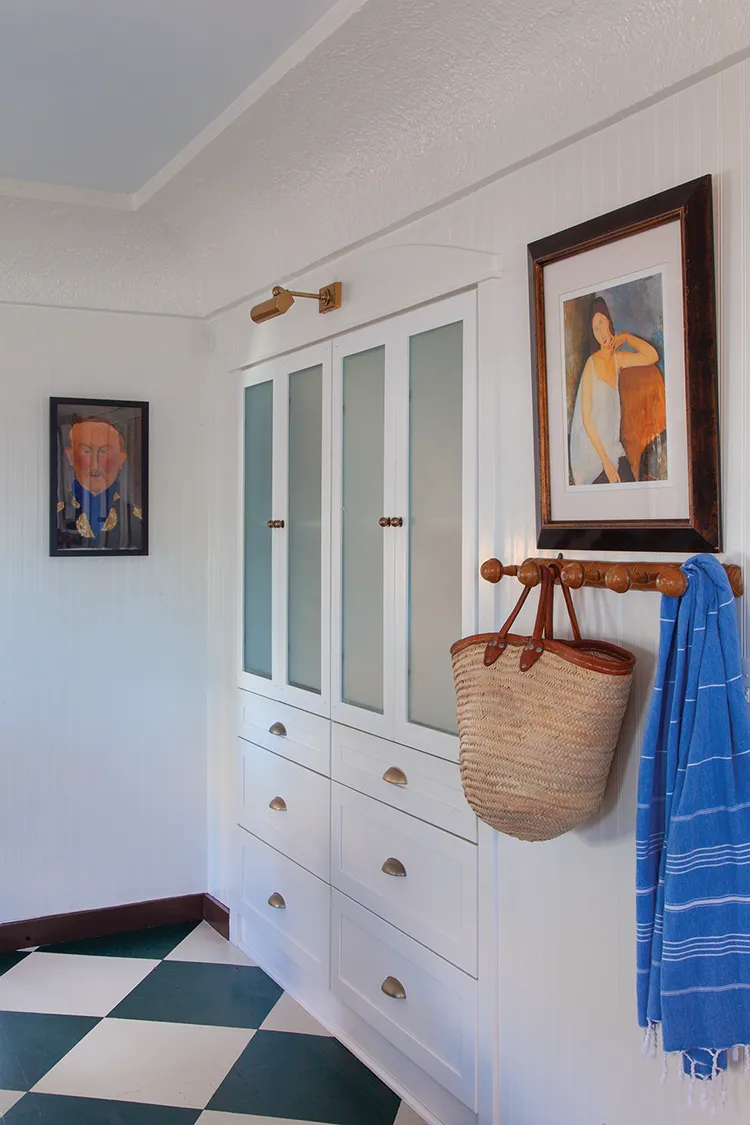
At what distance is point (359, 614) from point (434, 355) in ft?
2.29

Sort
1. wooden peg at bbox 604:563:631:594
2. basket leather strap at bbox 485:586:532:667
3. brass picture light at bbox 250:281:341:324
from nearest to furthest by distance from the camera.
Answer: wooden peg at bbox 604:563:631:594 → basket leather strap at bbox 485:586:532:667 → brass picture light at bbox 250:281:341:324

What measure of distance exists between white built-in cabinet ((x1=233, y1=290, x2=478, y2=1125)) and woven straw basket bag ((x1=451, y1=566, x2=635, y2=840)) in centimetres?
36

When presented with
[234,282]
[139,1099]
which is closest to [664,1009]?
[139,1099]

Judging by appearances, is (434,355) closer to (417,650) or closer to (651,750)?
(417,650)

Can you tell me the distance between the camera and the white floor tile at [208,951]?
10.3 feet

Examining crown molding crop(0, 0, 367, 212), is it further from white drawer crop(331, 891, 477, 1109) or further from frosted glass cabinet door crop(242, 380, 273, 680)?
white drawer crop(331, 891, 477, 1109)

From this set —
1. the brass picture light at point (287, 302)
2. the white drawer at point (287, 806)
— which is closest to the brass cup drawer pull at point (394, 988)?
the white drawer at point (287, 806)

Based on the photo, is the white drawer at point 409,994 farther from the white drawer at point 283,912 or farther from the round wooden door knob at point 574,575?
the round wooden door knob at point 574,575

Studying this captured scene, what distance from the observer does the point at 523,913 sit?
78.3 inches

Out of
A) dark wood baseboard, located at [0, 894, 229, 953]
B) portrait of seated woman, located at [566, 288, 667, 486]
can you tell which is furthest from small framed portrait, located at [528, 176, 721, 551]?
dark wood baseboard, located at [0, 894, 229, 953]

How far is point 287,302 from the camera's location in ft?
8.29

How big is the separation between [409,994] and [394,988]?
48mm

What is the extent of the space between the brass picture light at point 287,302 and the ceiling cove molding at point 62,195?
855 mm

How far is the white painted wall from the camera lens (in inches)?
128
